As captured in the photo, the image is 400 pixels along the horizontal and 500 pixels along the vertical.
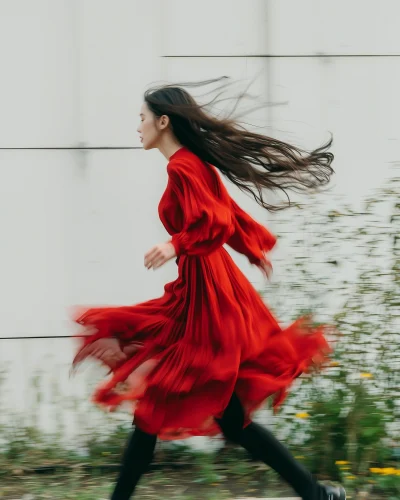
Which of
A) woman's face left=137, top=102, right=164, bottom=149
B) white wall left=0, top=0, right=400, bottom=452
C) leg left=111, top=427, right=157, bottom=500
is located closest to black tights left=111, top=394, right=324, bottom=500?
leg left=111, top=427, right=157, bottom=500

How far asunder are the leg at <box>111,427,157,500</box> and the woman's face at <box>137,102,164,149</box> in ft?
3.42

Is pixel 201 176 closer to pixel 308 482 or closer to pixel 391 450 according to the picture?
pixel 308 482

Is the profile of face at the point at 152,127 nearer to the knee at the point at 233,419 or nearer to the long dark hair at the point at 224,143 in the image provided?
the long dark hair at the point at 224,143

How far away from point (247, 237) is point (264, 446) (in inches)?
30.7

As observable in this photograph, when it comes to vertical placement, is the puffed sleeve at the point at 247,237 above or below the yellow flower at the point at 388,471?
above

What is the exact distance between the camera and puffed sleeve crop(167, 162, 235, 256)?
330 cm

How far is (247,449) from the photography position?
11.7ft

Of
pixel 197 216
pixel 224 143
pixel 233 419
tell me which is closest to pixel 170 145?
pixel 224 143

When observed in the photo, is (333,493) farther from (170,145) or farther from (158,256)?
(170,145)

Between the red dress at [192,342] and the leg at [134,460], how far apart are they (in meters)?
0.07

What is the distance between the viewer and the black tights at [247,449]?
353 cm

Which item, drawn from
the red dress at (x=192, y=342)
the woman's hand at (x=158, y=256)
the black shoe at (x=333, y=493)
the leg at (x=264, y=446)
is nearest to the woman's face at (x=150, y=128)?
the red dress at (x=192, y=342)

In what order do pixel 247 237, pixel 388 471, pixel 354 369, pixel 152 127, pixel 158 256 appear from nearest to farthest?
pixel 158 256, pixel 152 127, pixel 247 237, pixel 388 471, pixel 354 369

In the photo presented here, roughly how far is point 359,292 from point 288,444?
30.8 inches
